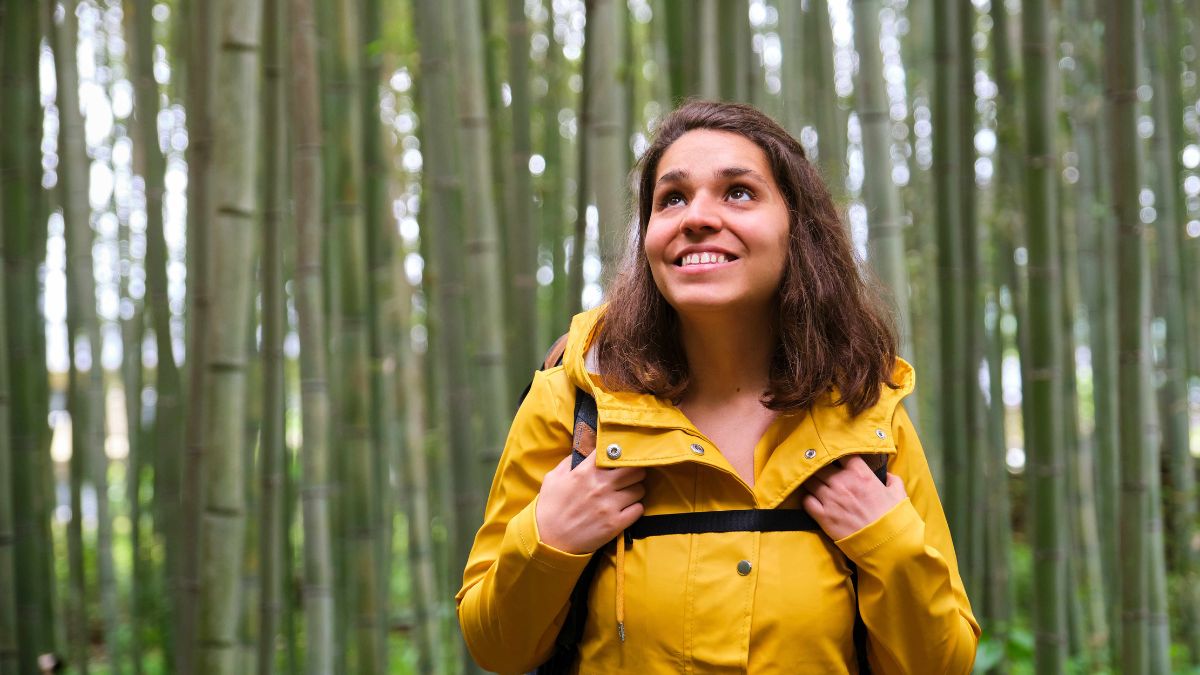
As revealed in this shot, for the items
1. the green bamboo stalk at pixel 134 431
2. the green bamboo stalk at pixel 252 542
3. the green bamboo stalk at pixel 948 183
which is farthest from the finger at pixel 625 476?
the green bamboo stalk at pixel 134 431

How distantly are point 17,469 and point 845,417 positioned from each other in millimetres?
2809

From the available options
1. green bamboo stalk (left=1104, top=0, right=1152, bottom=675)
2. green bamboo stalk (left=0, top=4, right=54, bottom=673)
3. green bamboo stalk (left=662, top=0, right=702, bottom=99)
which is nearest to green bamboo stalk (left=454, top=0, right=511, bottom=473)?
green bamboo stalk (left=662, top=0, right=702, bottom=99)

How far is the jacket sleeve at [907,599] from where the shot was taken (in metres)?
1.12

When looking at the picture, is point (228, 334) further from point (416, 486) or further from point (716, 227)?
point (416, 486)

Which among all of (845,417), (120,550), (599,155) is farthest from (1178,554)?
(120,550)

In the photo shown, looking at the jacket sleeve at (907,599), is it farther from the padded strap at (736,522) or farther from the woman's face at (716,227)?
the woman's face at (716,227)

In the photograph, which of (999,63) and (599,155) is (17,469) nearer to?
(599,155)

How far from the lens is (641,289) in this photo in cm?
133

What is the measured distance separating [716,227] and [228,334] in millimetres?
1056

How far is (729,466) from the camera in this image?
3.84 feet

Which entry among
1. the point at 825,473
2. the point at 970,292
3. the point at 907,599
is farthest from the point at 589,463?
the point at 970,292

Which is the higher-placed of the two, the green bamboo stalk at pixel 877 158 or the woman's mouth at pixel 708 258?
the green bamboo stalk at pixel 877 158

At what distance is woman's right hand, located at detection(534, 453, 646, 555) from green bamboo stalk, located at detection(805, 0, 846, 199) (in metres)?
1.10

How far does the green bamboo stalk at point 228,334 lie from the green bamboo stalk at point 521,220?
637 mm
